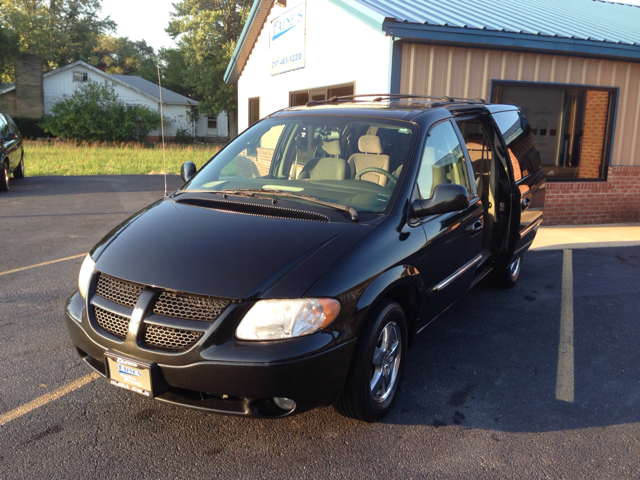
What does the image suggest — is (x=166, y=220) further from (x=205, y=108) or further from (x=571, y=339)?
(x=205, y=108)

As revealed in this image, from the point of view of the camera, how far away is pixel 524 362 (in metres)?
4.25

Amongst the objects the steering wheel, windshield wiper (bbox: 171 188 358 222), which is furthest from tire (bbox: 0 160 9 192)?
the steering wheel

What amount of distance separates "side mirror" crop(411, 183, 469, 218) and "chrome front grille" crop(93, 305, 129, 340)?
1.86m

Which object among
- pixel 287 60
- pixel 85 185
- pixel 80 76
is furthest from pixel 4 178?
pixel 80 76

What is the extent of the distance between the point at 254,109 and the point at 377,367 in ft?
51.3

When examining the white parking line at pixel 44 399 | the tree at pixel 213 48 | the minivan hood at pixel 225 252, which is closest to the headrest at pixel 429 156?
the minivan hood at pixel 225 252

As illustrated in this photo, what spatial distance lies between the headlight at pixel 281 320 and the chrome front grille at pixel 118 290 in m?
0.62

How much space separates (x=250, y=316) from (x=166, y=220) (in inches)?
44.1

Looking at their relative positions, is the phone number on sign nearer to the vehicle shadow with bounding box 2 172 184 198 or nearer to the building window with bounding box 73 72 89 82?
the vehicle shadow with bounding box 2 172 184 198

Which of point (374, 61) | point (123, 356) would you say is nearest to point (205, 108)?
point (374, 61)

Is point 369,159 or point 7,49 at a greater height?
point 7,49

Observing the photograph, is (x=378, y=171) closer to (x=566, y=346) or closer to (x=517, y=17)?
(x=566, y=346)

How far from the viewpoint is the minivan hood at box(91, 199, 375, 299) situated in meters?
2.75

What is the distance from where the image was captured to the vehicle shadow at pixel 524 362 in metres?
3.46
